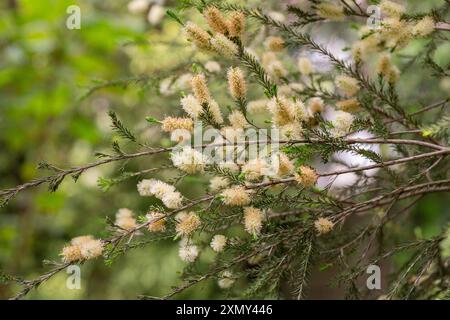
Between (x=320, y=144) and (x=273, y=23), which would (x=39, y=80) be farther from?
(x=320, y=144)

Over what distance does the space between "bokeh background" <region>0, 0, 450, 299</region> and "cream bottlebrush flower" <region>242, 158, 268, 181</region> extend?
20.7 inches

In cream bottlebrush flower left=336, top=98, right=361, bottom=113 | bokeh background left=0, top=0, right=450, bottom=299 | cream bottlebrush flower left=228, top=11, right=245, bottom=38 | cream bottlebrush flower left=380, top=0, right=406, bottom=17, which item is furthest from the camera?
bokeh background left=0, top=0, right=450, bottom=299

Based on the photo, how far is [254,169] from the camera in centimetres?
127

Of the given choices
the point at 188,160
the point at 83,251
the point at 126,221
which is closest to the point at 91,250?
the point at 83,251

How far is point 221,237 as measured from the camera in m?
1.40

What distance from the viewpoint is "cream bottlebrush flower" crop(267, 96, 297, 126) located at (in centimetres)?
125

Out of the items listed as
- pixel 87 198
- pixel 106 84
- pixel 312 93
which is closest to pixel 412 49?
pixel 312 93

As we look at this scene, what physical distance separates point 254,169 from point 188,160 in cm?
18

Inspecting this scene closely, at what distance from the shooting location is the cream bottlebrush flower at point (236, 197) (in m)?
1.25

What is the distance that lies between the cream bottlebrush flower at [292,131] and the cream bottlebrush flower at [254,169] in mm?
93

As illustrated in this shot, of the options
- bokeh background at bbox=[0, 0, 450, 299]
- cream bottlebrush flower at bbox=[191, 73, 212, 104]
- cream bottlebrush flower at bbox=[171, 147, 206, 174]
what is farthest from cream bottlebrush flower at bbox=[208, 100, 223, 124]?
bokeh background at bbox=[0, 0, 450, 299]

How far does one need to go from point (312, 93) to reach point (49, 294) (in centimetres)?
299

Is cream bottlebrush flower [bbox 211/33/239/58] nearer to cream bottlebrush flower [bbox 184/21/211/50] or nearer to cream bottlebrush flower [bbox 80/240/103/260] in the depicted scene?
cream bottlebrush flower [bbox 184/21/211/50]

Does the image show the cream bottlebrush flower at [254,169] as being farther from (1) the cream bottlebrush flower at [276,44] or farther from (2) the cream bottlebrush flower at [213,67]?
(2) the cream bottlebrush flower at [213,67]
